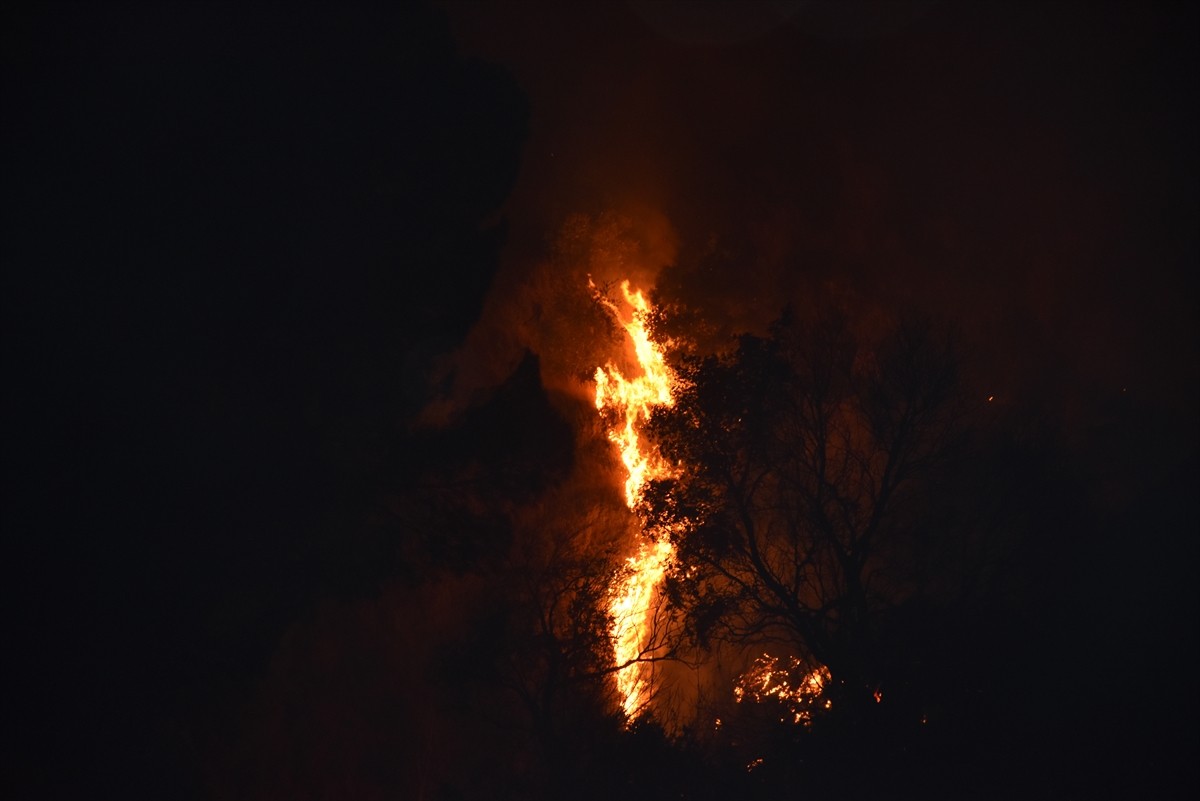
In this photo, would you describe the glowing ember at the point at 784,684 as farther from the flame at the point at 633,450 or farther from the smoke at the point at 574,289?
the smoke at the point at 574,289

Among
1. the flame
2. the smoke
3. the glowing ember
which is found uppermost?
the smoke

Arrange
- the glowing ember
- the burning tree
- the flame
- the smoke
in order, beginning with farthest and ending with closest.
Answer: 1. the flame
2. the smoke
3. the glowing ember
4. the burning tree

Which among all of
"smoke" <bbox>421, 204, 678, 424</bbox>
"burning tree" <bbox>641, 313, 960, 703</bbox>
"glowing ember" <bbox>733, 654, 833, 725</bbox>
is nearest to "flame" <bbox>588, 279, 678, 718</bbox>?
"smoke" <bbox>421, 204, 678, 424</bbox>

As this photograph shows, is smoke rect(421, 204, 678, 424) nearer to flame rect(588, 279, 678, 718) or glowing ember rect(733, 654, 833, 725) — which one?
flame rect(588, 279, 678, 718)

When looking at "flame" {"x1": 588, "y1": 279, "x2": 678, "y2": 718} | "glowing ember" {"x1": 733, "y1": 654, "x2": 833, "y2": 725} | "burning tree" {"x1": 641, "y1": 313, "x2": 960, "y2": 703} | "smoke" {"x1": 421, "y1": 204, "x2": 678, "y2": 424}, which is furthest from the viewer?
"flame" {"x1": 588, "y1": 279, "x2": 678, "y2": 718}

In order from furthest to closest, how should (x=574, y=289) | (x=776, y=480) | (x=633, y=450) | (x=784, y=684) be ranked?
(x=784, y=684) → (x=574, y=289) → (x=633, y=450) → (x=776, y=480)

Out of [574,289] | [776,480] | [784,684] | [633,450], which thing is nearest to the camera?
[776,480]

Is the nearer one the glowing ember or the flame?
the glowing ember

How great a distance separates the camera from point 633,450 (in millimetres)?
12938

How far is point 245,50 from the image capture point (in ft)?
28.6

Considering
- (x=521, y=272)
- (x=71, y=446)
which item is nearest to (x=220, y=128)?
(x=71, y=446)

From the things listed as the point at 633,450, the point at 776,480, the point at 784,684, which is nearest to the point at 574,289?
the point at 633,450

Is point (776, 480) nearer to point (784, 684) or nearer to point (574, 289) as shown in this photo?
point (784, 684)

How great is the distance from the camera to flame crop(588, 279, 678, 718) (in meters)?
12.8
